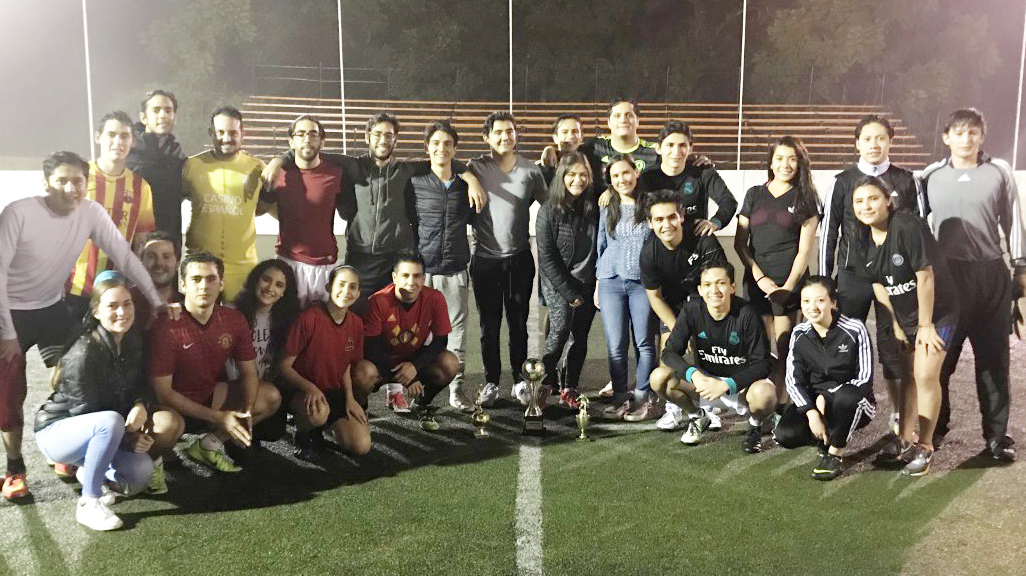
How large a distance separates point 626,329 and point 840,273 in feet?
4.04

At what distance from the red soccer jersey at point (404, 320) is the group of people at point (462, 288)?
12 mm

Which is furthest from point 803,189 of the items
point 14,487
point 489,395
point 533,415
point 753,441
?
point 14,487

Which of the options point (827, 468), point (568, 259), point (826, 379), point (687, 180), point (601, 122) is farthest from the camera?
point (601, 122)

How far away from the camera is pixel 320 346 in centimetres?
439

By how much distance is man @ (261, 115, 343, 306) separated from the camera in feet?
16.3

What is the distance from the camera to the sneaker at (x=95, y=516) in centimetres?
343

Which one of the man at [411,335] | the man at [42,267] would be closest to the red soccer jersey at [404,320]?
the man at [411,335]

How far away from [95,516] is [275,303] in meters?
1.55

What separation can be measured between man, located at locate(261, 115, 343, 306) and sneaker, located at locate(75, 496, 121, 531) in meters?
1.75

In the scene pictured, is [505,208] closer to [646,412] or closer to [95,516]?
[646,412]

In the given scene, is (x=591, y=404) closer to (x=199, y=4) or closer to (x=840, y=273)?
(x=840, y=273)

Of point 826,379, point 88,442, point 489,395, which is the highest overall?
point 826,379

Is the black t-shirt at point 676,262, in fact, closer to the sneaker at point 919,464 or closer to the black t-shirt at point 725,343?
the black t-shirt at point 725,343

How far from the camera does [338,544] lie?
3.26 metres
